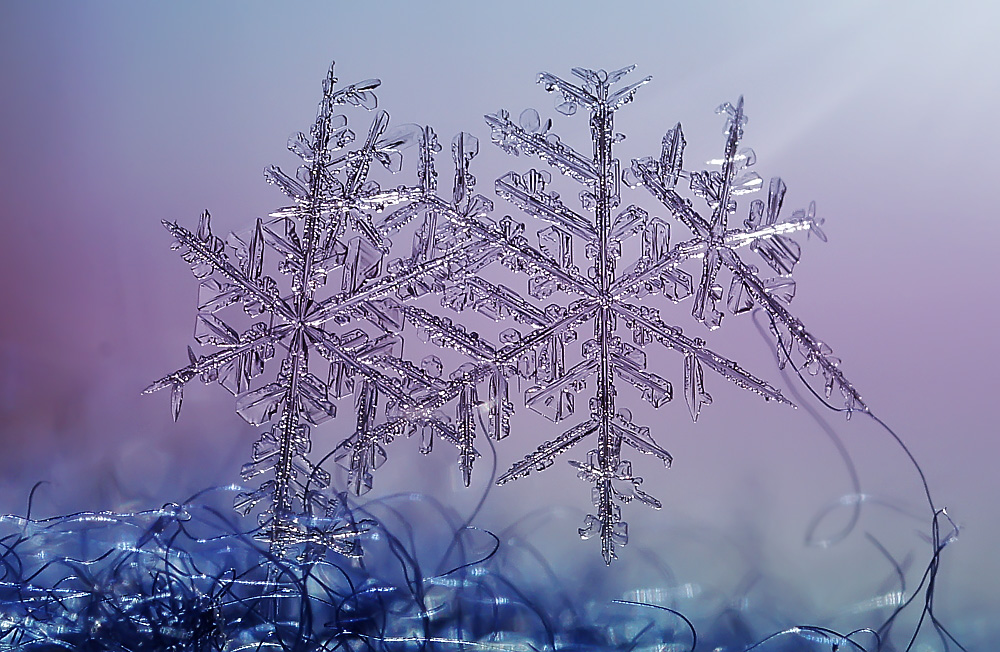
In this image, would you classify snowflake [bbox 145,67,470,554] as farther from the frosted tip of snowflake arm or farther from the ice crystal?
the frosted tip of snowflake arm

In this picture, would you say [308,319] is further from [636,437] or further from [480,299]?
[636,437]

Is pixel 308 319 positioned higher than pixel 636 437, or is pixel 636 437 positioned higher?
pixel 308 319

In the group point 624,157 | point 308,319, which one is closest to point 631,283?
point 624,157

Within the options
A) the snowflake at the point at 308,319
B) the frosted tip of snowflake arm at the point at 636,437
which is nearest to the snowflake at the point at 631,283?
the frosted tip of snowflake arm at the point at 636,437

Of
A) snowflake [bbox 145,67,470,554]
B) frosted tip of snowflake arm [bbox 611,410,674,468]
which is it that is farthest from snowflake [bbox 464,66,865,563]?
snowflake [bbox 145,67,470,554]

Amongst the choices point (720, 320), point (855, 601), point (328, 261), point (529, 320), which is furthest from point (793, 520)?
point (328, 261)

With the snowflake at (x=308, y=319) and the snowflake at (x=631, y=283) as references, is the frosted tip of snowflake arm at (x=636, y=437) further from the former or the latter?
the snowflake at (x=308, y=319)

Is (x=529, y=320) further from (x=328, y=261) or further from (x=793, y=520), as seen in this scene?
(x=793, y=520)
